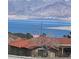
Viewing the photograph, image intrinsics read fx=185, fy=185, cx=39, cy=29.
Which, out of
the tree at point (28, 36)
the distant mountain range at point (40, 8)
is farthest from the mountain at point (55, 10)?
the tree at point (28, 36)

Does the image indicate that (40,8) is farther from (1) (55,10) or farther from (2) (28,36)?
(2) (28,36)

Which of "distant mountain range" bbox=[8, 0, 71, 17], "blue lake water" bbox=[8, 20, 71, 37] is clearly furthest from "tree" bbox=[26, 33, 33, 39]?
"distant mountain range" bbox=[8, 0, 71, 17]

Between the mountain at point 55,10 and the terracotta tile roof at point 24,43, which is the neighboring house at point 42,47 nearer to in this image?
the terracotta tile roof at point 24,43

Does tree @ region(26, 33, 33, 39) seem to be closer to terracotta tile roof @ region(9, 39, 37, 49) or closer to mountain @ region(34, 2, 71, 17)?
terracotta tile roof @ region(9, 39, 37, 49)
